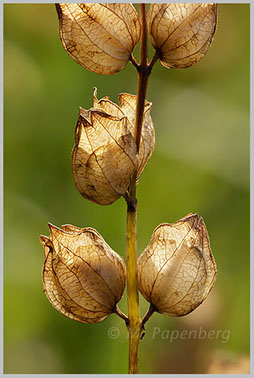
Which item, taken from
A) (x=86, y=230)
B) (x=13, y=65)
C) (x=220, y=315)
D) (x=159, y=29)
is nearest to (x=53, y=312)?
(x=220, y=315)

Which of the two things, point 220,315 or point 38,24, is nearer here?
point 220,315

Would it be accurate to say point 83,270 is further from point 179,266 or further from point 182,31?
point 182,31

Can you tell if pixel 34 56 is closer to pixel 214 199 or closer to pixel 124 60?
pixel 214 199

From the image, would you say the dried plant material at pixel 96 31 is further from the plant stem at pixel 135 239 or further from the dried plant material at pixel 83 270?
the dried plant material at pixel 83 270

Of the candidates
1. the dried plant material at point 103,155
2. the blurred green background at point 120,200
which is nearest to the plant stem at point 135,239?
the dried plant material at point 103,155

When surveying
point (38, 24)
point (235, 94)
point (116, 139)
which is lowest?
point (116, 139)

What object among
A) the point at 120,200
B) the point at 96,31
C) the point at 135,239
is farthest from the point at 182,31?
the point at 120,200
